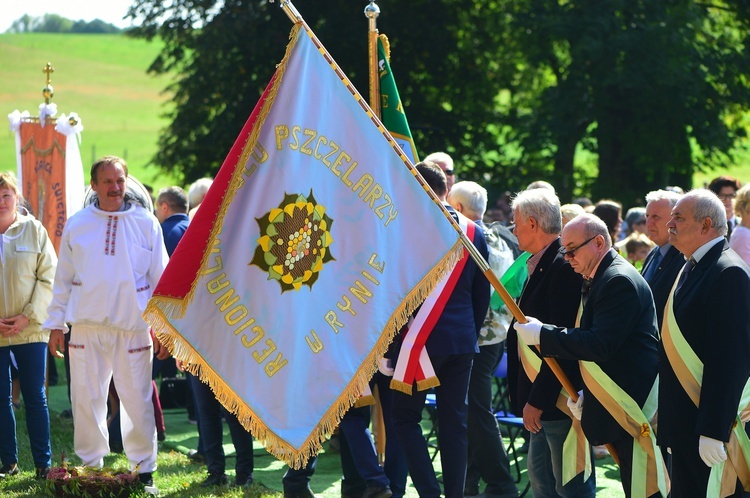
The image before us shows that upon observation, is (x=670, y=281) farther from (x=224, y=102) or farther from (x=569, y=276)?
(x=224, y=102)

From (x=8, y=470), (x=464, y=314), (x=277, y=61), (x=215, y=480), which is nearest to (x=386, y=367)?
(x=464, y=314)

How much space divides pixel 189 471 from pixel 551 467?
2957 mm

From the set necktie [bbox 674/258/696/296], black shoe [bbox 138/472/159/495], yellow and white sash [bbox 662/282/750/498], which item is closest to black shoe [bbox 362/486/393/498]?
black shoe [bbox 138/472/159/495]

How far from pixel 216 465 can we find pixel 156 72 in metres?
15.7

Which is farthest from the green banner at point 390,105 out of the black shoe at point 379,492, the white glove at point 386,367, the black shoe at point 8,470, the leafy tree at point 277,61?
the leafy tree at point 277,61

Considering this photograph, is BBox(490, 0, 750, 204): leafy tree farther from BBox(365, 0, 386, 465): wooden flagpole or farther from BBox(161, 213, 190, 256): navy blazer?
BBox(365, 0, 386, 465): wooden flagpole

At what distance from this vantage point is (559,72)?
62.7ft

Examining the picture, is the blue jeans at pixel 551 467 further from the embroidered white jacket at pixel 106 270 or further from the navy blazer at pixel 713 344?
the embroidered white jacket at pixel 106 270

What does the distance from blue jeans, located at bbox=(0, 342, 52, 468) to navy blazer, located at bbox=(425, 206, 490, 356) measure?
286 cm

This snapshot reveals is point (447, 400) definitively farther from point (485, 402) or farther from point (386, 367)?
point (485, 402)

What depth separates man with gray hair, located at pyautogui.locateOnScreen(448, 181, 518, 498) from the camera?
6.57 metres

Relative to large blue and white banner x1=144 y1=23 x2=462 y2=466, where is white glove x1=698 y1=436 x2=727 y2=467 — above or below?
below

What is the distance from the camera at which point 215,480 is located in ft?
22.2

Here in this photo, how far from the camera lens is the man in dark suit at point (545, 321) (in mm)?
5125
